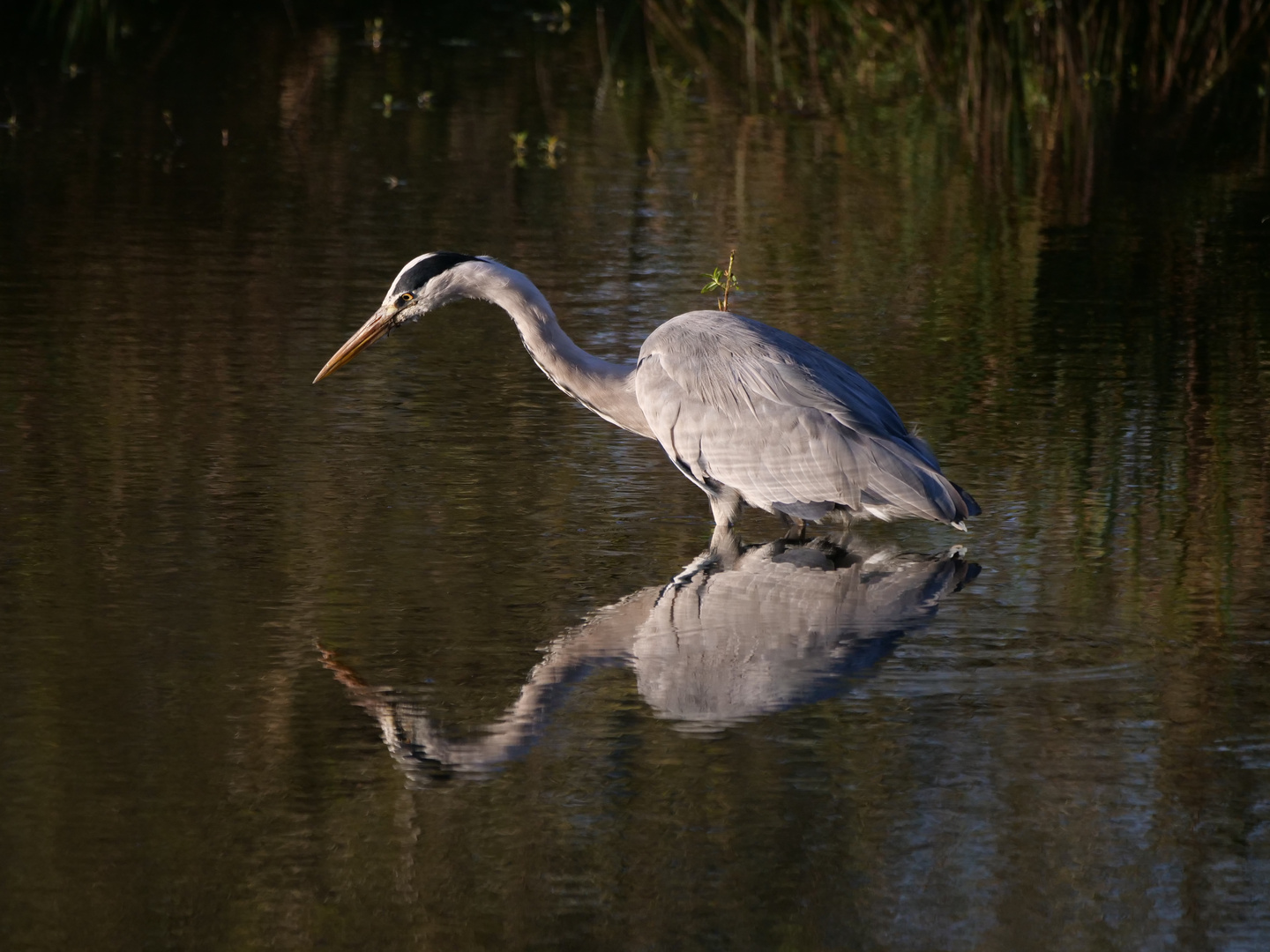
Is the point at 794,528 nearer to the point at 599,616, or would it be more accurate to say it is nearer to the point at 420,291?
the point at 599,616

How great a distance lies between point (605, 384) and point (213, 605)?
1.82 metres

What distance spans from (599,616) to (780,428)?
42.8 inches

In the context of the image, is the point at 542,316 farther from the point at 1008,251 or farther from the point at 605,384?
the point at 1008,251

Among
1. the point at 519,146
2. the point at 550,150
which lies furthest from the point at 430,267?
the point at 519,146

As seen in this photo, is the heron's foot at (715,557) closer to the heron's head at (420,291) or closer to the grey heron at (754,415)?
the grey heron at (754,415)

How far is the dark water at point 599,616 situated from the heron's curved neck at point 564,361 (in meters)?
0.29

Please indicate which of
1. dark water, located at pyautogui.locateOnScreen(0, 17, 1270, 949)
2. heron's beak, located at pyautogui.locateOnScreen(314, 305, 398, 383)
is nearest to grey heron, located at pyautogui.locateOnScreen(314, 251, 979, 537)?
dark water, located at pyautogui.locateOnScreen(0, 17, 1270, 949)

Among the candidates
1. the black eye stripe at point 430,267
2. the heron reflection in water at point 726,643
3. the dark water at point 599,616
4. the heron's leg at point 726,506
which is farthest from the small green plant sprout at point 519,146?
the heron reflection in water at point 726,643

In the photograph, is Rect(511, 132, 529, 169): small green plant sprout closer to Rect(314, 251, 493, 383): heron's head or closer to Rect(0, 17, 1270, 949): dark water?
Rect(0, 17, 1270, 949): dark water

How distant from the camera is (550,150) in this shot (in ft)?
45.5

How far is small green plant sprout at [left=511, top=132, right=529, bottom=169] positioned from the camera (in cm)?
1356

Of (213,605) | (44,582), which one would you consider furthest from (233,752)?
(44,582)

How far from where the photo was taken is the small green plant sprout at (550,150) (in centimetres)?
1360

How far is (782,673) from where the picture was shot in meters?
5.25
